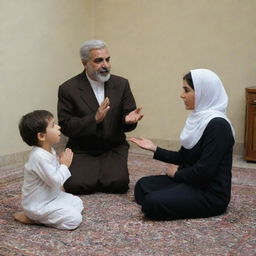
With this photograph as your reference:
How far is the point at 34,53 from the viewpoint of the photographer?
4602 millimetres

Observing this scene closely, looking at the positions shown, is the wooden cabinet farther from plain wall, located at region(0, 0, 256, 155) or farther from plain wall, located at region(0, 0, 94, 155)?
plain wall, located at region(0, 0, 94, 155)

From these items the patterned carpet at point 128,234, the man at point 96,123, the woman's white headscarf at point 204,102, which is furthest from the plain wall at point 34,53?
the woman's white headscarf at point 204,102

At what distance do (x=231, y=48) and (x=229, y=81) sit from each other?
1.17ft

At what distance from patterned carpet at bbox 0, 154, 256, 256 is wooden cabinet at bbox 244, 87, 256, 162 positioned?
1.31 m

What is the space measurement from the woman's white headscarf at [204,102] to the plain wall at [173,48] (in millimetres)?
2141

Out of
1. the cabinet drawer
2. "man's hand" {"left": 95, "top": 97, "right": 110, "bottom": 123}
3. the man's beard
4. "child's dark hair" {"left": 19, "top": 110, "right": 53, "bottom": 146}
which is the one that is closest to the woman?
"man's hand" {"left": 95, "top": 97, "right": 110, "bottom": 123}

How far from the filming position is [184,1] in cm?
483

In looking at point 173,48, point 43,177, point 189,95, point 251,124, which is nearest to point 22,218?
point 43,177

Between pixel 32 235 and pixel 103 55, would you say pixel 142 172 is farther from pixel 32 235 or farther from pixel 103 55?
pixel 32 235

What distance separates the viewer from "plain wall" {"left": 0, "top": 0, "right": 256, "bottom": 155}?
4391 mm

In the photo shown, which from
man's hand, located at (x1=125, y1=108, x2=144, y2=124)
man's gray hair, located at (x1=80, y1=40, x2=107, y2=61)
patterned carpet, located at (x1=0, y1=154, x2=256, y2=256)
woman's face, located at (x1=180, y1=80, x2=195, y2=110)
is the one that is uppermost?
man's gray hair, located at (x1=80, y1=40, x2=107, y2=61)

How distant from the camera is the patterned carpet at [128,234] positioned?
223 cm

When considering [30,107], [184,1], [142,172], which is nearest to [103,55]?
[142,172]

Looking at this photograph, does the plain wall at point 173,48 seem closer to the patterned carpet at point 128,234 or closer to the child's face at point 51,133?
the patterned carpet at point 128,234
